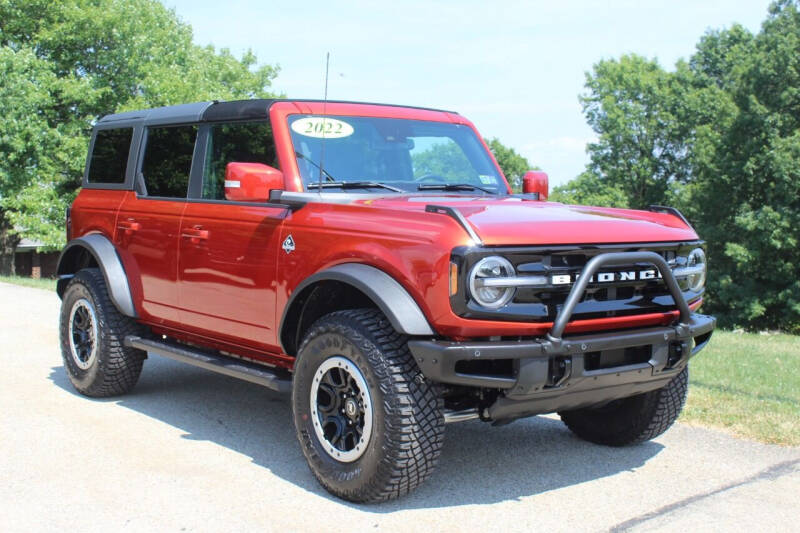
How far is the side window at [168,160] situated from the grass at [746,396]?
3.81m

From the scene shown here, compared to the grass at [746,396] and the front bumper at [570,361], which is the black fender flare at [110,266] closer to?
the front bumper at [570,361]

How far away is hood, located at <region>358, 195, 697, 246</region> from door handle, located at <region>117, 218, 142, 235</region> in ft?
6.97

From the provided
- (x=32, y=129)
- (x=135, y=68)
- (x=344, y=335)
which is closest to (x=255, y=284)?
(x=344, y=335)

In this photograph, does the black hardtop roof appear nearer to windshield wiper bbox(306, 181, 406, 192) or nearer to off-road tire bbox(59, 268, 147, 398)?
windshield wiper bbox(306, 181, 406, 192)

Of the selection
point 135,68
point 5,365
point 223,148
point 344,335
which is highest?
point 135,68

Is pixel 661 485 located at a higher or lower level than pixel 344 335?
lower

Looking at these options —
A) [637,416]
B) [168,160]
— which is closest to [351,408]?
[637,416]

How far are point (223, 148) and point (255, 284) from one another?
109 cm

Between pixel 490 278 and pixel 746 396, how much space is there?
12.4 feet

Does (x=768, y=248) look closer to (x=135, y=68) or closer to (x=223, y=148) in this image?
(x=135, y=68)

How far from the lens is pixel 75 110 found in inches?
1247

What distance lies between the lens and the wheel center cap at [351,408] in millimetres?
4406

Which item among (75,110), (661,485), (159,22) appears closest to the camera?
(661,485)

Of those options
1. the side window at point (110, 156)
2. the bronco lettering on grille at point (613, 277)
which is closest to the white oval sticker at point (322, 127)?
the bronco lettering on grille at point (613, 277)
